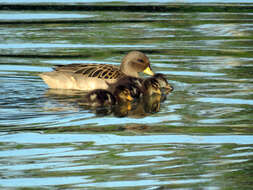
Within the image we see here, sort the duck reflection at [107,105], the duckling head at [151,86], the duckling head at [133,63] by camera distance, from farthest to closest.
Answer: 1. the duckling head at [133,63]
2. the duckling head at [151,86]
3. the duck reflection at [107,105]

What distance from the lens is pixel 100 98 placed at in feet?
34.5

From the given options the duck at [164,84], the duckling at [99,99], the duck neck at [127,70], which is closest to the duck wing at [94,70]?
the duck neck at [127,70]

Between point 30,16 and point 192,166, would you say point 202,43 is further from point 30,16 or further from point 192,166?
point 192,166

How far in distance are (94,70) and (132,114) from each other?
6.59ft

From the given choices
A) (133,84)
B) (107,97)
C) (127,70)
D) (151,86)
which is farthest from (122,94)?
(127,70)

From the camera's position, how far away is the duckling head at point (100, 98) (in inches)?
412

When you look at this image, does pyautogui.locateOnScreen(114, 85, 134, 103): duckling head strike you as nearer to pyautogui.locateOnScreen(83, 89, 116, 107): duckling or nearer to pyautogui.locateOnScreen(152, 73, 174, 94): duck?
pyautogui.locateOnScreen(83, 89, 116, 107): duckling

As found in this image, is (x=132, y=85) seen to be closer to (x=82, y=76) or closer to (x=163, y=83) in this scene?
(x=163, y=83)

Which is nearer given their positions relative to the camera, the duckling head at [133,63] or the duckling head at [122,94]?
the duckling head at [122,94]

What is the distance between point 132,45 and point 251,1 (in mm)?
9147

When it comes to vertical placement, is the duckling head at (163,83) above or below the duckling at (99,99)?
below

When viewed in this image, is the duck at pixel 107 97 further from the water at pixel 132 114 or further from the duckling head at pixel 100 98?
the water at pixel 132 114

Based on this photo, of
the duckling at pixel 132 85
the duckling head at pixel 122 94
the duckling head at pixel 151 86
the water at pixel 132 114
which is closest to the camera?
the water at pixel 132 114

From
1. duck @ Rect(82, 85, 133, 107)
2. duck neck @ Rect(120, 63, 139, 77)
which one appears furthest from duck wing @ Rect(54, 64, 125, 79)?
duck @ Rect(82, 85, 133, 107)
